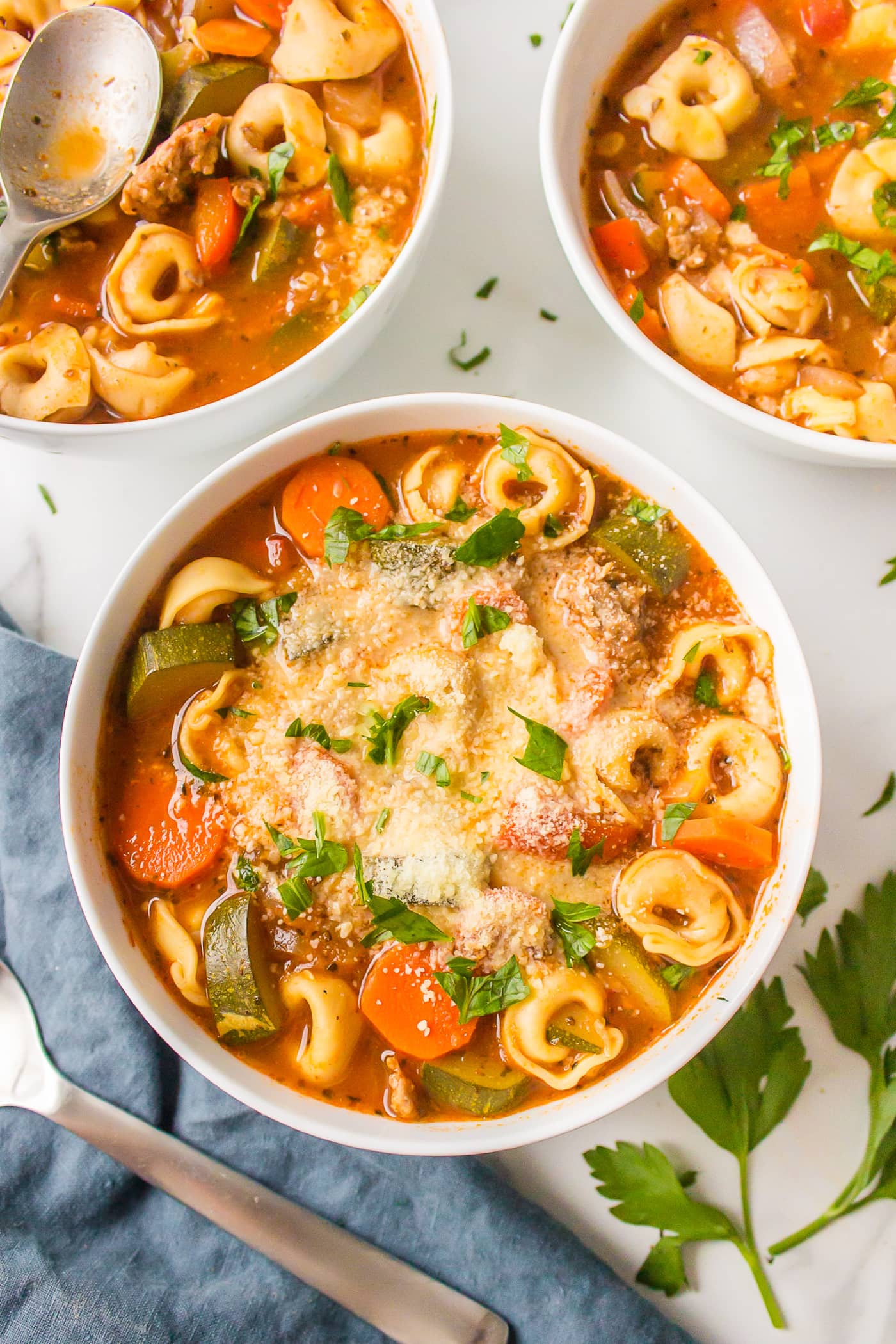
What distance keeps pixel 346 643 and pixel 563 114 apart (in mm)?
1638

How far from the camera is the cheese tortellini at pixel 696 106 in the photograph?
3.33 meters

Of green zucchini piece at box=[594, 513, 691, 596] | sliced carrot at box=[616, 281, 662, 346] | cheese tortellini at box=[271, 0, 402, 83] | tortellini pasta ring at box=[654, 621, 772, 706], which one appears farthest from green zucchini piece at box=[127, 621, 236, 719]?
cheese tortellini at box=[271, 0, 402, 83]

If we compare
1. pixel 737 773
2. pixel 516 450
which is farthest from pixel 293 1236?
pixel 516 450

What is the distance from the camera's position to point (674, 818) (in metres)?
3.03

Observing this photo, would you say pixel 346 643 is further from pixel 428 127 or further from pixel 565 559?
pixel 428 127

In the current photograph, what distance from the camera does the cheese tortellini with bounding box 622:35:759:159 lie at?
333cm

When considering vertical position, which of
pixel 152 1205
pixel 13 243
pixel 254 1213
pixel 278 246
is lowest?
pixel 152 1205

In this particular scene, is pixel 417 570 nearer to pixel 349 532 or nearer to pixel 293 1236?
pixel 349 532

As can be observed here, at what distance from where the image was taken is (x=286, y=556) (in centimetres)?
321

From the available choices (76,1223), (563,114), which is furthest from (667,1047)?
(563,114)

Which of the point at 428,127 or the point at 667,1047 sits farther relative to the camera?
the point at 428,127

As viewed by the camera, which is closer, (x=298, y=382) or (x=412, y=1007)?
(x=412, y=1007)

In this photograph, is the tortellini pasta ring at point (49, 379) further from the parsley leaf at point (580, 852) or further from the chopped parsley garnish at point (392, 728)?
the parsley leaf at point (580, 852)

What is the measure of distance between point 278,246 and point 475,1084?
243 cm
